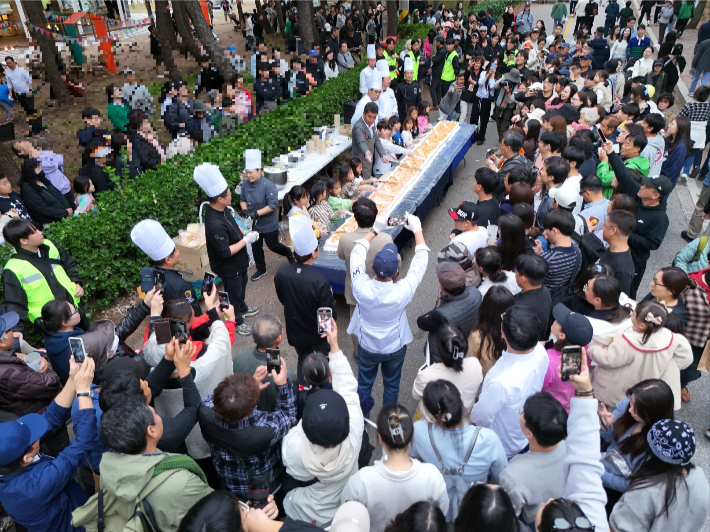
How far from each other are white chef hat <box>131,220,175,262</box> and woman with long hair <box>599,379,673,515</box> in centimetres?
358

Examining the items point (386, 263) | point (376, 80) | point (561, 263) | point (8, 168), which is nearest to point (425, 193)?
point (561, 263)

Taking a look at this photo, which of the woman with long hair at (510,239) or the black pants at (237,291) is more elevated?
the woman with long hair at (510,239)

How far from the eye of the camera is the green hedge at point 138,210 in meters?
5.49

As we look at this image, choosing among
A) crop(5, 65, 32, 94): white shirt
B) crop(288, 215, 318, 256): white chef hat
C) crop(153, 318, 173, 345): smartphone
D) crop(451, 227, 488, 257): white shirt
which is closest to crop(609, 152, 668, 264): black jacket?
crop(451, 227, 488, 257): white shirt

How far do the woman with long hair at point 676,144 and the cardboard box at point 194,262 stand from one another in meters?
6.28

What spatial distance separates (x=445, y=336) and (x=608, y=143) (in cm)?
337

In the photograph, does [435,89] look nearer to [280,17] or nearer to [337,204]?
[337,204]

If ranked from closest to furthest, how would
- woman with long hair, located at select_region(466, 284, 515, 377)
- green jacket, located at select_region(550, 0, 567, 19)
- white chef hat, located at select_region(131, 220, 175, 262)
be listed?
woman with long hair, located at select_region(466, 284, 515, 377) → white chef hat, located at select_region(131, 220, 175, 262) → green jacket, located at select_region(550, 0, 567, 19)

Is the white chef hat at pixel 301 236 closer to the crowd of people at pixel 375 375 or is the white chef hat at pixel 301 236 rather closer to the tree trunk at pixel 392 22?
the crowd of people at pixel 375 375

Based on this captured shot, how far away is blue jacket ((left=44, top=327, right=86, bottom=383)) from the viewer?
11.7 ft

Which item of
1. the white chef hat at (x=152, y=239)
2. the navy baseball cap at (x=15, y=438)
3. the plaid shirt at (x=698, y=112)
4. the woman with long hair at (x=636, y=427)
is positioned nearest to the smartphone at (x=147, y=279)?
the white chef hat at (x=152, y=239)

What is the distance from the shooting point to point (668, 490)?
2.24 metres

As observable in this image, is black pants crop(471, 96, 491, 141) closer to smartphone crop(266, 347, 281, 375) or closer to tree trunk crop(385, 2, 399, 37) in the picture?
tree trunk crop(385, 2, 399, 37)

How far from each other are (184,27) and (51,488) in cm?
1726
